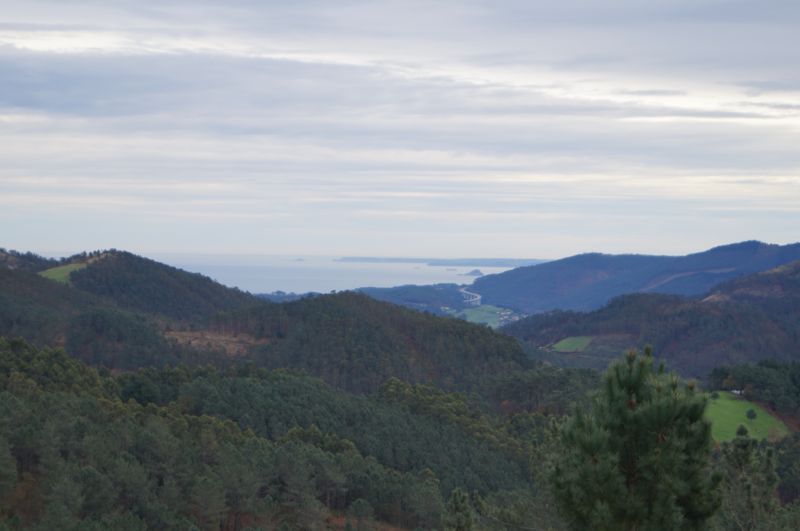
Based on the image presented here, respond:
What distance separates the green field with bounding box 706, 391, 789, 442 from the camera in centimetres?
5094

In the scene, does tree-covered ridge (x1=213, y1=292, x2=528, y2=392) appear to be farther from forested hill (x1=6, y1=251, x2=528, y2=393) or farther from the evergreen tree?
the evergreen tree

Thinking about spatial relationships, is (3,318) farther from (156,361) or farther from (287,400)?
(287,400)

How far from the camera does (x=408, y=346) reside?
8469cm

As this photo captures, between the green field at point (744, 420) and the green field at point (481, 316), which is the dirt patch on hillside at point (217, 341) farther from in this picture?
the green field at point (481, 316)

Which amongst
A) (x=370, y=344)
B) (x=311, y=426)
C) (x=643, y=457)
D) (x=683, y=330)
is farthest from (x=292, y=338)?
(x=643, y=457)

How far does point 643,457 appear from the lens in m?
9.96

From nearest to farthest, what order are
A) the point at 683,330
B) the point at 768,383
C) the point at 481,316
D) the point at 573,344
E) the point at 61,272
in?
the point at 768,383
the point at 61,272
the point at 683,330
the point at 573,344
the point at 481,316

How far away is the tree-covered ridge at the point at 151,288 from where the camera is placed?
11638 centimetres

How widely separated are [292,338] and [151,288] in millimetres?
47048

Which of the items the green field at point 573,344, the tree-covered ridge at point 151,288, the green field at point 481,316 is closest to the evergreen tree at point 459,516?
the tree-covered ridge at point 151,288

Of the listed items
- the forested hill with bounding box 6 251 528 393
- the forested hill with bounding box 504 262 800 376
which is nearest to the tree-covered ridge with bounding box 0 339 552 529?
the forested hill with bounding box 6 251 528 393

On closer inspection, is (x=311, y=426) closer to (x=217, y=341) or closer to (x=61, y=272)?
(x=217, y=341)

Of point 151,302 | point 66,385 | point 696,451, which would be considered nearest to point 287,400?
point 66,385

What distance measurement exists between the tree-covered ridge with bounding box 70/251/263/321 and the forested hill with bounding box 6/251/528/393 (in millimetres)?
15405
